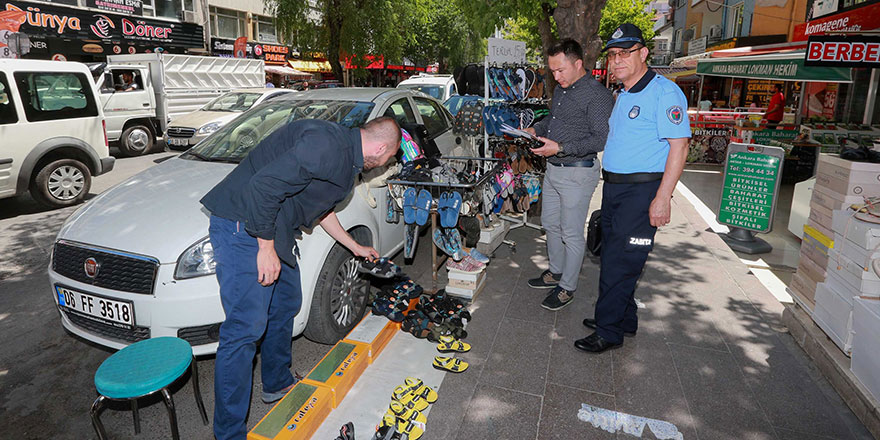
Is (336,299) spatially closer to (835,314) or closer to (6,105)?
(835,314)

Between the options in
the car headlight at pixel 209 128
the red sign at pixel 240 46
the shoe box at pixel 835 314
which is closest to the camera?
the shoe box at pixel 835 314

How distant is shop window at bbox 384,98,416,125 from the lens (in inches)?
207

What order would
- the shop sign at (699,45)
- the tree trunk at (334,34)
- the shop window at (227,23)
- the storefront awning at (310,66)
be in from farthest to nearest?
the storefront awning at (310,66) → the shop window at (227,23) → the shop sign at (699,45) → the tree trunk at (334,34)

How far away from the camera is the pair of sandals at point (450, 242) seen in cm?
458

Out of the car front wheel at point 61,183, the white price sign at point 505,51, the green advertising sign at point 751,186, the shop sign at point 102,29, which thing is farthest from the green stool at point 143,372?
the shop sign at point 102,29

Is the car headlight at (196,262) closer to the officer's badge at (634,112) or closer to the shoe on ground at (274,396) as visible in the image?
the shoe on ground at (274,396)

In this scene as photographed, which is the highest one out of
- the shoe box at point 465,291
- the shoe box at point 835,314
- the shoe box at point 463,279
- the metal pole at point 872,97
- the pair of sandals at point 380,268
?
the metal pole at point 872,97

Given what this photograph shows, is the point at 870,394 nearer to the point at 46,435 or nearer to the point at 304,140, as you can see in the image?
the point at 304,140

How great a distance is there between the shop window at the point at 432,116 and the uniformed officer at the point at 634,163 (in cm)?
283

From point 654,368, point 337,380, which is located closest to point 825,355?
point 654,368

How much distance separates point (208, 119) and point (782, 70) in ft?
37.9

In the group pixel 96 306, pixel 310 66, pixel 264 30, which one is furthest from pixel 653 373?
pixel 310 66

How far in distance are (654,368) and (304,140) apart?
9.43 feet

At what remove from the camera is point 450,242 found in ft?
15.1
